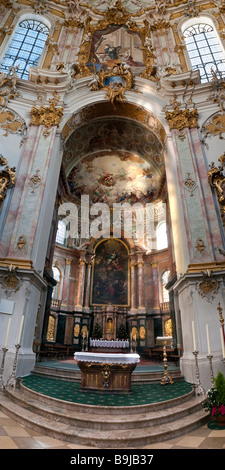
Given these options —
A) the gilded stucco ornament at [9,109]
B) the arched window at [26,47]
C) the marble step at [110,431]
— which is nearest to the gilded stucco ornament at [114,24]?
the arched window at [26,47]

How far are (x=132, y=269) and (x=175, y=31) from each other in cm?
1669

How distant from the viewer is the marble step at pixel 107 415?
4.06 m

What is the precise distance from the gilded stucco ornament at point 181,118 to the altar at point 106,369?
990 centimetres

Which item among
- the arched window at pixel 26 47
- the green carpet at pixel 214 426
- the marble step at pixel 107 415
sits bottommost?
the green carpet at pixel 214 426

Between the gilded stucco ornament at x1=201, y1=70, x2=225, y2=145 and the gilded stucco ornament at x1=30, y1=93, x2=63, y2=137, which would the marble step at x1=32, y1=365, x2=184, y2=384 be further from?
the gilded stucco ornament at x1=30, y1=93, x2=63, y2=137

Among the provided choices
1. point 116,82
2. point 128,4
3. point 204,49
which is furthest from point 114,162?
point 128,4

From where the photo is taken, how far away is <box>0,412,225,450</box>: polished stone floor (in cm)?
333

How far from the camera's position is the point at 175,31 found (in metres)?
16.4

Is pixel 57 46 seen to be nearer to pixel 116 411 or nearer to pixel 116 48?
pixel 116 48

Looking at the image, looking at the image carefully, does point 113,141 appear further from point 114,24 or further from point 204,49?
point 114,24

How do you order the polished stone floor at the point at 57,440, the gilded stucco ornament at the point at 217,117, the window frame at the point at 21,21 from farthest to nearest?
the window frame at the point at 21,21
the gilded stucco ornament at the point at 217,117
the polished stone floor at the point at 57,440

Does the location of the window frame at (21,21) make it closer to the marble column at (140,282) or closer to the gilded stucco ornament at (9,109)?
the gilded stucco ornament at (9,109)

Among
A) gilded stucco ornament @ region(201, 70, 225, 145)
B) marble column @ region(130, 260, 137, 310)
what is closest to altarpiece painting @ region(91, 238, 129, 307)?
marble column @ region(130, 260, 137, 310)

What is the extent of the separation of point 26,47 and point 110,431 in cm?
1951
